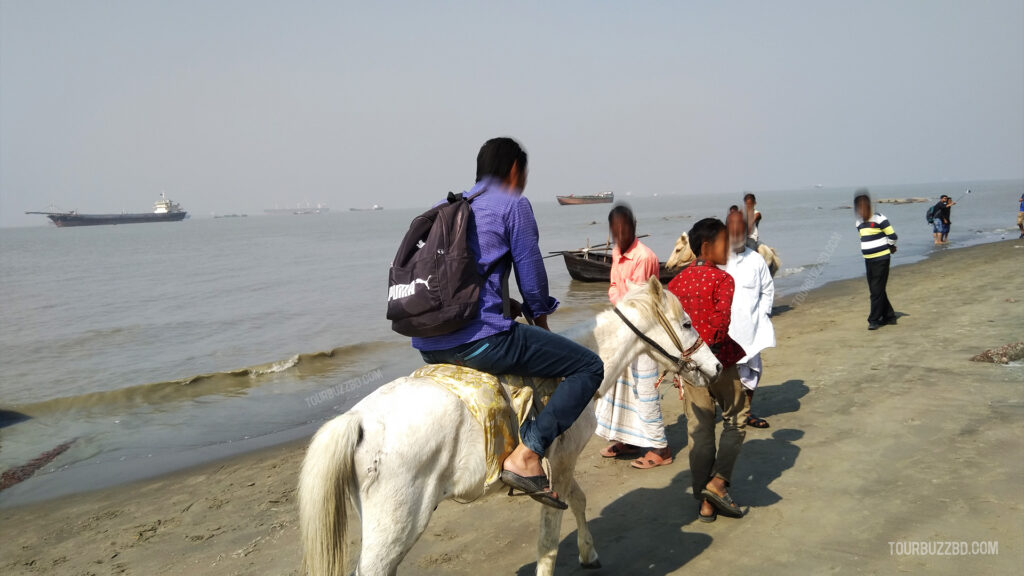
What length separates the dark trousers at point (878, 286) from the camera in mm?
10127

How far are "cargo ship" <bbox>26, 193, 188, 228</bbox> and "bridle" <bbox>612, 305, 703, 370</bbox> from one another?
196670mm

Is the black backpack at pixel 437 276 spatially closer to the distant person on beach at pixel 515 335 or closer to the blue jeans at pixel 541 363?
the distant person on beach at pixel 515 335

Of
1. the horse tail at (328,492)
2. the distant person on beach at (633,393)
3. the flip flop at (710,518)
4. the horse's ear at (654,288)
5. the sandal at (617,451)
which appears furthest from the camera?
the sandal at (617,451)

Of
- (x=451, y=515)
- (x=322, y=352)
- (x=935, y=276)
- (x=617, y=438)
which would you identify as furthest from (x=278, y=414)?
(x=935, y=276)

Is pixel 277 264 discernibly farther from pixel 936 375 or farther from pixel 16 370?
pixel 936 375

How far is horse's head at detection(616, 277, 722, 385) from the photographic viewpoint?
377cm

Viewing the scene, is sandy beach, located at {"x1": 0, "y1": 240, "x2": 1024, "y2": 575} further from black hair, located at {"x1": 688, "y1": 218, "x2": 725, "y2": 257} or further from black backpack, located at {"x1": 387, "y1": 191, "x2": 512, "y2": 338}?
black backpack, located at {"x1": 387, "y1": 191, "x2": 512, "y2": 338}

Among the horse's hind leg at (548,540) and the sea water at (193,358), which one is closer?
the horse's hind leg at (548,540)

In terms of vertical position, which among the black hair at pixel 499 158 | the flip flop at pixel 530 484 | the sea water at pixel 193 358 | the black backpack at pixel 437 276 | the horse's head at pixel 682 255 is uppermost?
the black hair at pixel 499 158

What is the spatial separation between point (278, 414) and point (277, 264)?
36188 mm

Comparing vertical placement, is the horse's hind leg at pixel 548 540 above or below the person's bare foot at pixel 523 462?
below

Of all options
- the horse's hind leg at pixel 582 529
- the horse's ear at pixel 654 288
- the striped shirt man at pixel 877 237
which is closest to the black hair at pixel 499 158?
the horse's ear at pixel 654 288

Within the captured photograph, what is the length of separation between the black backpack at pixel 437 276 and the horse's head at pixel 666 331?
137 centimetres

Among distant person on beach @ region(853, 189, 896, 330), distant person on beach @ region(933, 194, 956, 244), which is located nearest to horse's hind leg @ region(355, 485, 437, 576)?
distant person on beach @ region(853, 189, 896, 330)
